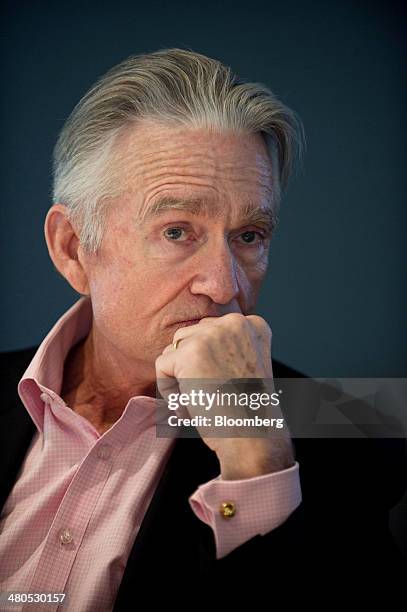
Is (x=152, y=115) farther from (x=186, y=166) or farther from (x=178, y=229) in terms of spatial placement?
(x=178, y=229)

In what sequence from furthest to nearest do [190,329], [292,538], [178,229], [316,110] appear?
[316,110], [178,229], [190,329], [292,538]

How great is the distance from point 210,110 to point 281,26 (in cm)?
31

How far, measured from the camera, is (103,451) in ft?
4.80

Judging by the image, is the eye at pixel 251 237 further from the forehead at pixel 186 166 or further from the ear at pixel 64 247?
the ear at pixel 64 247

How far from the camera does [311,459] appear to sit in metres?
1.46

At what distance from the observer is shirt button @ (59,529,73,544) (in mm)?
1380

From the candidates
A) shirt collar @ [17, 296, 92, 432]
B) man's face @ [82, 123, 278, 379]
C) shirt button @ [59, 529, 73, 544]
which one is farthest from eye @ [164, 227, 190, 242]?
shirt button @ [59, 529, 73, 544]

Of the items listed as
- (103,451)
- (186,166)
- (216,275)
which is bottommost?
(103,451)

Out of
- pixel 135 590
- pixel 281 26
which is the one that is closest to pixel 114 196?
pixel 281 26

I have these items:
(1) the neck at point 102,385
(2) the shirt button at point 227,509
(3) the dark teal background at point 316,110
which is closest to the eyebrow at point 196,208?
(3) the dark teal background at point 316,110

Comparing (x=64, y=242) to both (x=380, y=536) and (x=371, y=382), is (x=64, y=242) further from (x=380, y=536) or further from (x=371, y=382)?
(x=380, y=536)

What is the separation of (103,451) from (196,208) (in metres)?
0.54

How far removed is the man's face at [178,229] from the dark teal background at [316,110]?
15 cm

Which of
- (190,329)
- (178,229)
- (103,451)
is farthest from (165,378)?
(178,229)
